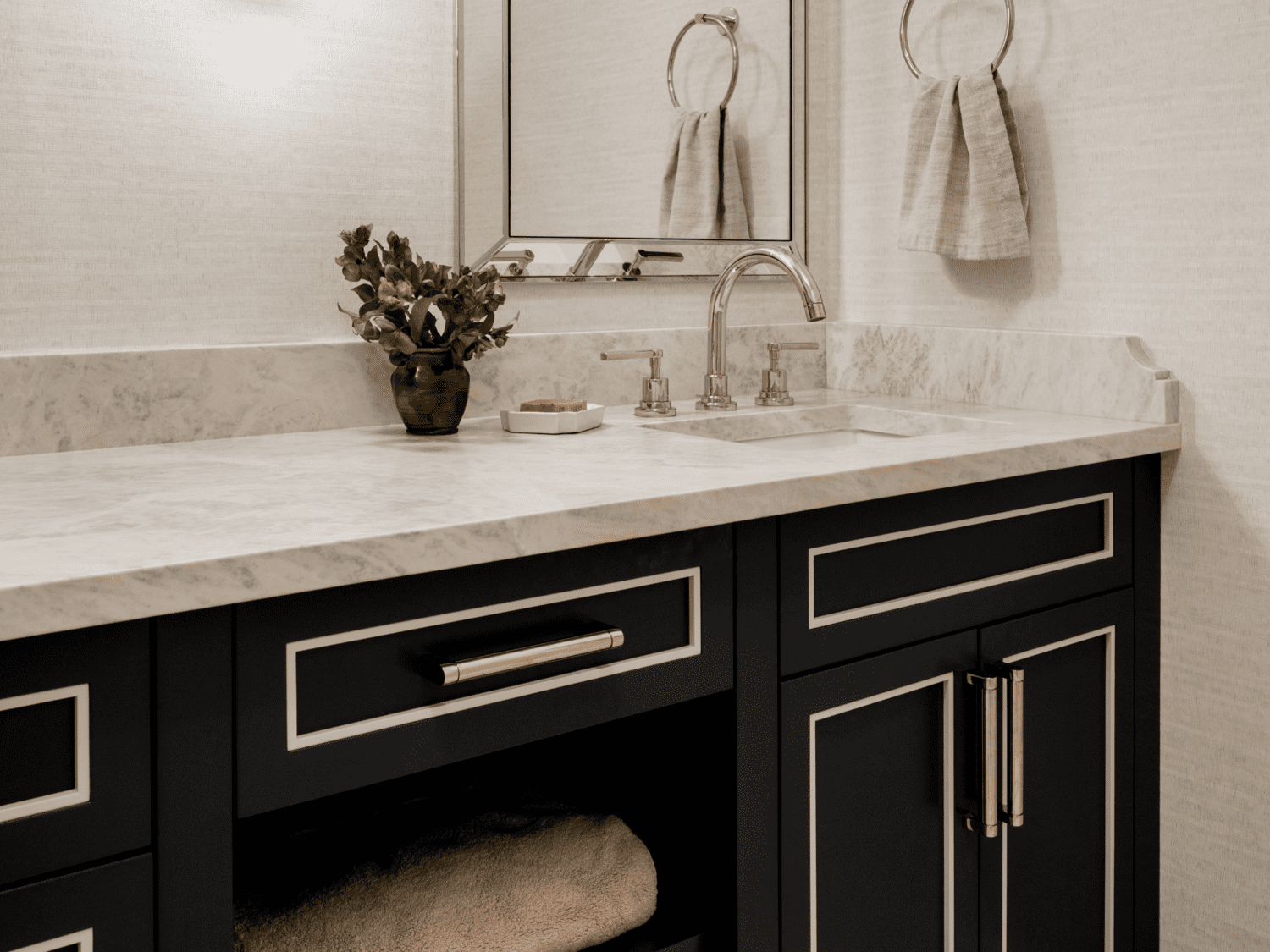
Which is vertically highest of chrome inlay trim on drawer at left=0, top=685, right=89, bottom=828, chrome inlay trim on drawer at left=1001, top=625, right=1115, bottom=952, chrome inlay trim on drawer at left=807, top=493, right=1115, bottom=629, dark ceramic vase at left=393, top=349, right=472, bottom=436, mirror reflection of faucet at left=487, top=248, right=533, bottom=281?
mirror reflection of faucet at left=487, top=248, right=533, bottom=281

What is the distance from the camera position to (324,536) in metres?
0.88


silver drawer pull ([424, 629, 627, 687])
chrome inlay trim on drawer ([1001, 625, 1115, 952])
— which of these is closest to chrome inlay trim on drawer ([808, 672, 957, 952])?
chrome inlay trim on drawer ([1001, 625, 1115, 952])

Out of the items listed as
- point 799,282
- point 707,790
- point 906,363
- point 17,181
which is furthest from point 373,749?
point 906,363

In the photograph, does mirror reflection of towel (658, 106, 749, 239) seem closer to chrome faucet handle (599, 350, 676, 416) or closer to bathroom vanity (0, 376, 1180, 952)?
chrome faucet handle (599, 350, 676, 416)

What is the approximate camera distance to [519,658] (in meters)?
0.98

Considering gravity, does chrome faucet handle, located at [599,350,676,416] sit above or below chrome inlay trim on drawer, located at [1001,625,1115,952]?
above

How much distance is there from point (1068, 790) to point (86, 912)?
3.94 feet

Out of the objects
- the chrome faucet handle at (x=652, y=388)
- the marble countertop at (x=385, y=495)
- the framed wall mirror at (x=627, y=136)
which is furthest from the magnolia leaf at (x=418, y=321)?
the chrome faucet handle at (x=652, y=388)

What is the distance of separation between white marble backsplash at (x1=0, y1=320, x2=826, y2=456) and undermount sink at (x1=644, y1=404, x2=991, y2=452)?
0.18 m

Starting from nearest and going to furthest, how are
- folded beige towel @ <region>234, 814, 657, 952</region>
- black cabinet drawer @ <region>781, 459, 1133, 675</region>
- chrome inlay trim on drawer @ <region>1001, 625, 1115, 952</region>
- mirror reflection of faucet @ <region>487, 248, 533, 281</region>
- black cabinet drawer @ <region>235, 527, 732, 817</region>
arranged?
black cabinet drawer @ <region>235, 527, 732, 817</region> → folded beige towel @ <region>234, 814, 657, 952</region> → black cabinet drawer @ <region>781, 459, 1133, 675</region> → chrome inlay trim on drawer @ <region>1001, 625, 1115, 952</region> → mirror reflection of faucet @ <region>487, 248, 533, 281</region>

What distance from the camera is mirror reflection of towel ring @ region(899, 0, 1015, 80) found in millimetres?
1689

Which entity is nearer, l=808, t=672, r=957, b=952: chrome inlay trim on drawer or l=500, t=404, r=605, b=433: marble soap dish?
l=808, t=672, r=957, b=952: chrome inlay trim on drawer

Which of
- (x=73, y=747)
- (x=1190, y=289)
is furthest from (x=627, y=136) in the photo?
(x=73, y=747)

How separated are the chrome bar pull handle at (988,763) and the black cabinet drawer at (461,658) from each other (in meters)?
0.39
